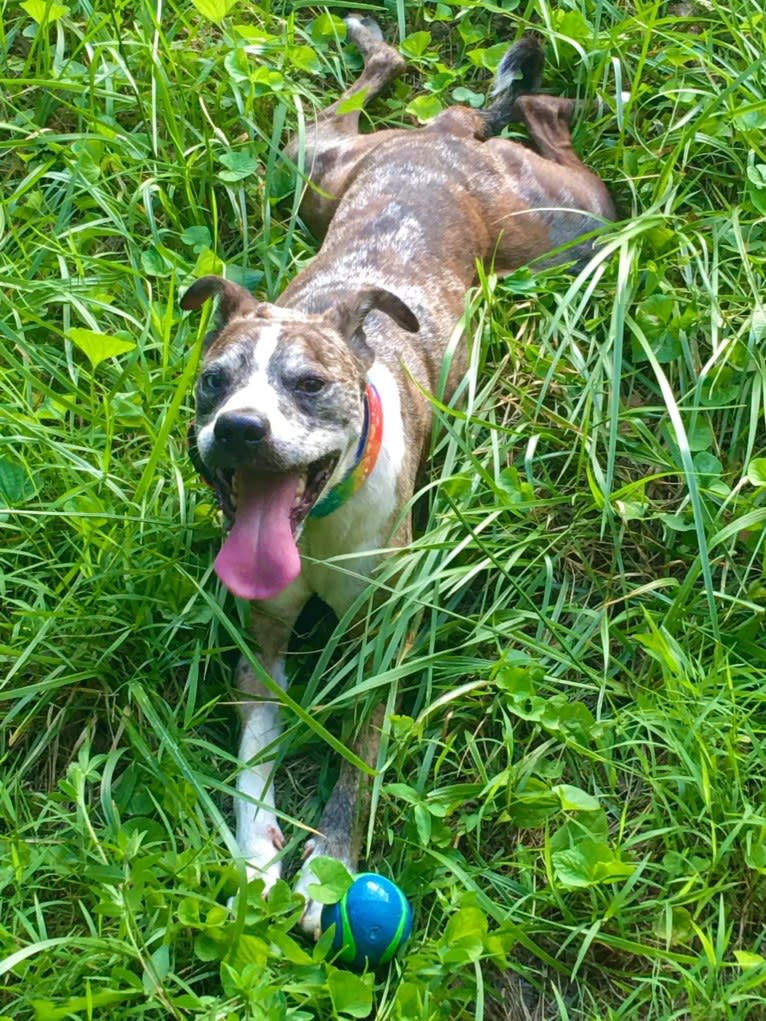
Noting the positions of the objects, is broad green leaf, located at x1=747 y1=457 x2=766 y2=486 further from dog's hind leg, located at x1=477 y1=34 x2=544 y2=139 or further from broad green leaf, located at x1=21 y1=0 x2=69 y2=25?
broad green leaf, located at x1=21 y1=0 x2=69 y2=25

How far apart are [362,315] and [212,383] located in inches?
20.9

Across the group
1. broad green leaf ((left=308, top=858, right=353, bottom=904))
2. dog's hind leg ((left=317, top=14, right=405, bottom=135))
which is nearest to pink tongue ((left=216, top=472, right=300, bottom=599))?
broad green leaf ((left=308, top=858, right=353, bottom=904))

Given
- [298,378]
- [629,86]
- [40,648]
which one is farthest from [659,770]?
[629,86]

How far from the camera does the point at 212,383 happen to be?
137 inches

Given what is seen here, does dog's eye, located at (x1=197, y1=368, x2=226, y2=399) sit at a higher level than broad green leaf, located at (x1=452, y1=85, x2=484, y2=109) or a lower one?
higher

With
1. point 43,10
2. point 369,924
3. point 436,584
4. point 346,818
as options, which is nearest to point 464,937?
point 369,924

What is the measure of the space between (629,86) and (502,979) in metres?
3.25

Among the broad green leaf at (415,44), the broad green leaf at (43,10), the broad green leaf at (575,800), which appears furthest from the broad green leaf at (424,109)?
the broad green leaf at (575,800)

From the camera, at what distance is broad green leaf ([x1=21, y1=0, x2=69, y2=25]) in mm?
4812

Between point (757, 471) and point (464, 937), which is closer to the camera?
point (464, 937)

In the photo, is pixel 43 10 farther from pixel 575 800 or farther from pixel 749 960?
pixel 749 960

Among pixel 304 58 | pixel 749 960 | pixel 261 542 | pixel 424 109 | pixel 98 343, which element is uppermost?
pixel 304 58

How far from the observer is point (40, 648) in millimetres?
3715

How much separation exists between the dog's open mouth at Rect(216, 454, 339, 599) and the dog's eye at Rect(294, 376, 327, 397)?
0.17 m
